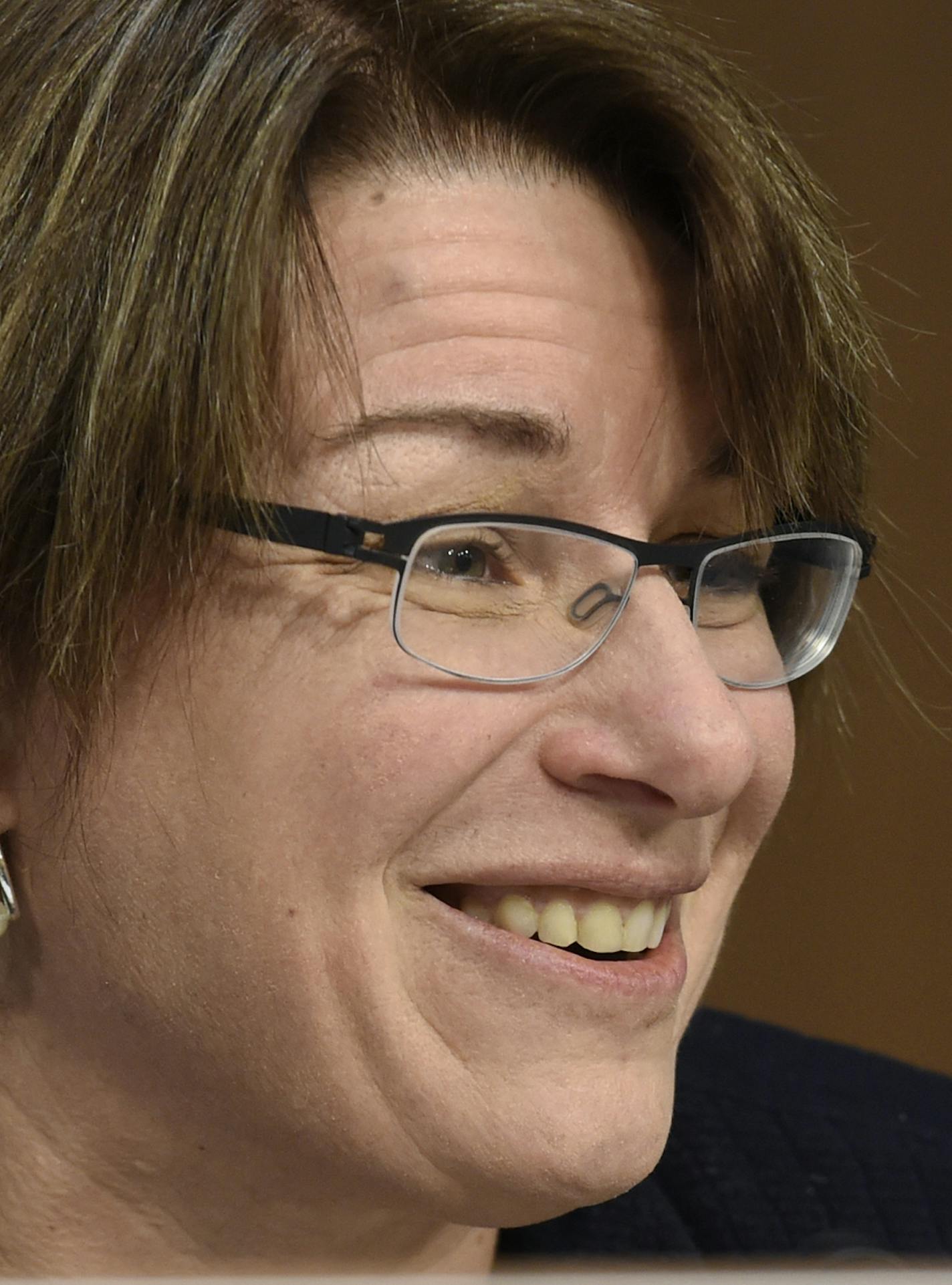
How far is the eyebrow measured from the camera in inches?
32.4

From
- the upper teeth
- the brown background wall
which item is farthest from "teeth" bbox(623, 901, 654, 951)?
the brown background wall

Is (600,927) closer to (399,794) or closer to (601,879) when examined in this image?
(601,879)

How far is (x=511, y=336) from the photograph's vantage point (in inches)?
33.6

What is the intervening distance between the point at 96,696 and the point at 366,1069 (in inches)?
9.9

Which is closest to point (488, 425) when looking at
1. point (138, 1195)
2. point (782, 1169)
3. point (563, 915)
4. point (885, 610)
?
point (563, 915)

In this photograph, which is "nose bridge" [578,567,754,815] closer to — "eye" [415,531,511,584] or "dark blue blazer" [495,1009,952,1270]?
"eye" [415,531,511,584]

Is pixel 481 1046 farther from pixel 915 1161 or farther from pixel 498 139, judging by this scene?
pixel 915 1161

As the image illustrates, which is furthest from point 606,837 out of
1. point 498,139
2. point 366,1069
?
point 498,139

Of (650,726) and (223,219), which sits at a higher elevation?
(223,219)

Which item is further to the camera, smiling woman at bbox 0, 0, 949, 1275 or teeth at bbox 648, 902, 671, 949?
teeth at bbox 648, 902, 671, 949

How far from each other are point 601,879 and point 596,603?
0.51 feet

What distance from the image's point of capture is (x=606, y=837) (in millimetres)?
867

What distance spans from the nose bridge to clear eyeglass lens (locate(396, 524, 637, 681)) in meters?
0.01

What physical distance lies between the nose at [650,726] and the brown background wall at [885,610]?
2.33 feet
